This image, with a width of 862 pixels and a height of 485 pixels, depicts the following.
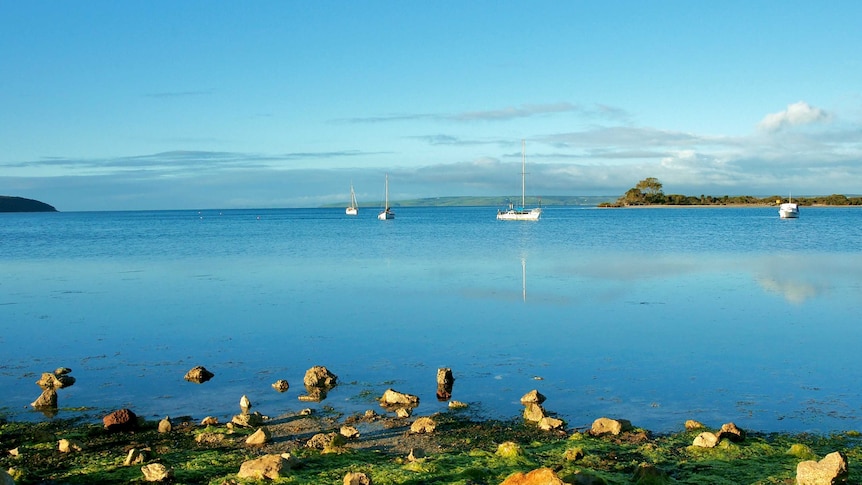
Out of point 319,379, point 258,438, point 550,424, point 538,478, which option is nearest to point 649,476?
point 538,478

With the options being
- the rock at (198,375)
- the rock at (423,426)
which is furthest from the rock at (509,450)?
the rock at (198,375)

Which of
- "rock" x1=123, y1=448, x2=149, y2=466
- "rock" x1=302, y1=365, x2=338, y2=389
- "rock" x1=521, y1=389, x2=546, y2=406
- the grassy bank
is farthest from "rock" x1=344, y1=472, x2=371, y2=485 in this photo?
"rock" x1=302, y1=365, x2=338, y2=389

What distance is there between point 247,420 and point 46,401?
403 centimetres

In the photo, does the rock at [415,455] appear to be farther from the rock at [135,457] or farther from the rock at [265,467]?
the rock at [135,457]

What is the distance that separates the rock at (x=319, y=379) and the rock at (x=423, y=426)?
123 inches

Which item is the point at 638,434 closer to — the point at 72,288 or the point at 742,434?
the point at 742,434

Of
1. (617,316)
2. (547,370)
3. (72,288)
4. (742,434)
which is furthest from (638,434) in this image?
(72,288)

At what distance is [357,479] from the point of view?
8.41 meters

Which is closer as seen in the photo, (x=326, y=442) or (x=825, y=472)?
(x=825, y=472)

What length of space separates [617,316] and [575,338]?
3883mm

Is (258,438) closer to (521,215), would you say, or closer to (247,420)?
(247,420)

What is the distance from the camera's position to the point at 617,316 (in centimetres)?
2153

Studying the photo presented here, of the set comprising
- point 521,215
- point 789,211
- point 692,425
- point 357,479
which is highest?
point 789,211

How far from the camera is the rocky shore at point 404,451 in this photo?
884 cm
